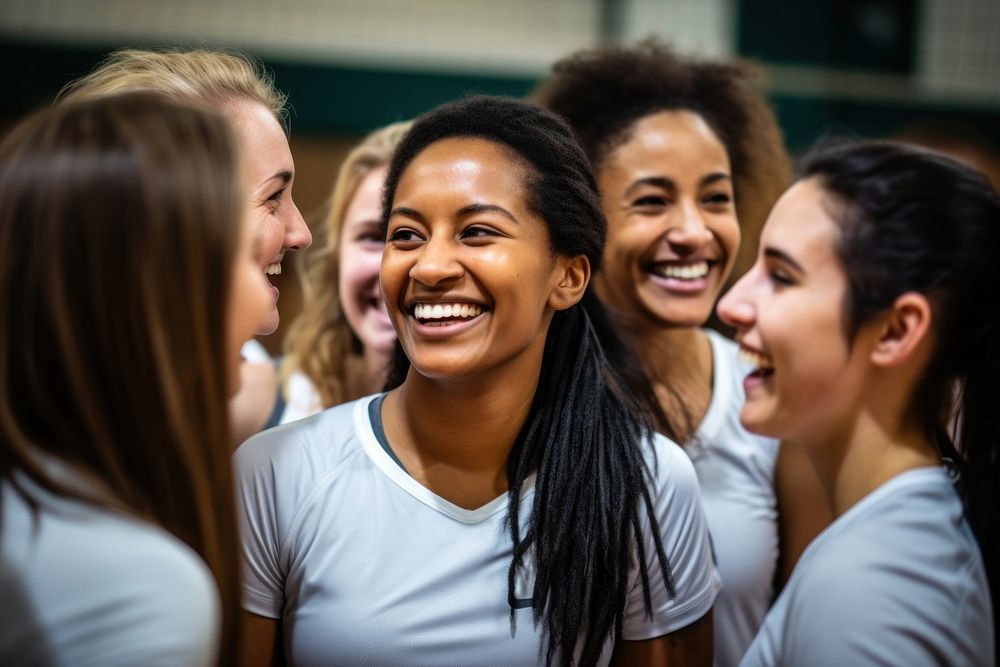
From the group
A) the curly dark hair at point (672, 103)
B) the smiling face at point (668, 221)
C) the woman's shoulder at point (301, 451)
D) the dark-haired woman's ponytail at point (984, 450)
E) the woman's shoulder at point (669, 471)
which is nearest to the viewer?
the dark-haired woman's ponytail at point (984, 450)

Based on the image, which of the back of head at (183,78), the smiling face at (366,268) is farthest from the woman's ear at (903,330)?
the smiling face at (366,268)

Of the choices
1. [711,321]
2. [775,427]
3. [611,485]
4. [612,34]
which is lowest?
[711,321]

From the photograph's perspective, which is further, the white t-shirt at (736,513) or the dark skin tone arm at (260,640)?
the white t-shirt at (736,513)

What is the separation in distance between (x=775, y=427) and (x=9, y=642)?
3.58ft

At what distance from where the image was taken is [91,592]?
0.91m

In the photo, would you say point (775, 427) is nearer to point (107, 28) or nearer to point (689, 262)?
point (689, 262)

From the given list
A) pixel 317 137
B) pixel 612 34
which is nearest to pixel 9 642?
pixel 317 137

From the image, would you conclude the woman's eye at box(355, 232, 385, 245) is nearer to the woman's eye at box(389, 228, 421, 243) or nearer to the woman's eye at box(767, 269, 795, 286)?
the woman's eye at box(389, 228, 421, 243)

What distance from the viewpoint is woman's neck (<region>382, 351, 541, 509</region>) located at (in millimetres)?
1557

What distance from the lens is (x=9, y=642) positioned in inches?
35.4

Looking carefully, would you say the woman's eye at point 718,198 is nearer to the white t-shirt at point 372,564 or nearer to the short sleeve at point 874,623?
the white t-shirt at point 372,564

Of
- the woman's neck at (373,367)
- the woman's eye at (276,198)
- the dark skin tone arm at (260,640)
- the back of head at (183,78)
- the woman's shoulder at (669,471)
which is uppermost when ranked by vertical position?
the back of head at (183,78)

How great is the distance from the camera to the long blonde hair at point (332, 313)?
7.70ft

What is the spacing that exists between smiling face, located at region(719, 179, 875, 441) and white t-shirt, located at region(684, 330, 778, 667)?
357 millimetres
